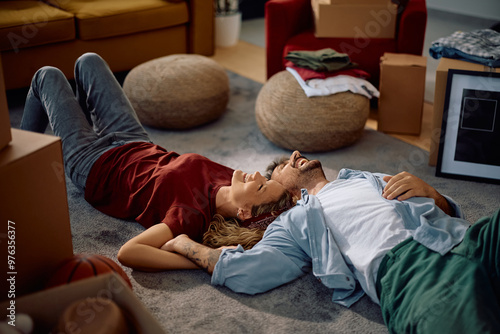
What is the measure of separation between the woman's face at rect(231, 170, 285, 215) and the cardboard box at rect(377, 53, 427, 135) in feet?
4.53

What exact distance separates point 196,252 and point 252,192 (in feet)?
1.01

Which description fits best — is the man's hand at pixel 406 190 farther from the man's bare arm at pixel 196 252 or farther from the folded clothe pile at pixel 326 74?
the folded clothe pile at pixel 326 74

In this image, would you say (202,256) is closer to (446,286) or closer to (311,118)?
(446,286)

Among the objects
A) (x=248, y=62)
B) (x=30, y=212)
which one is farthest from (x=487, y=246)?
(x=248, y=62)

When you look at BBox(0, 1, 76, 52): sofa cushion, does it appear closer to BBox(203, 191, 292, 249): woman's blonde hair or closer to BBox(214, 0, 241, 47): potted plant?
BBox(214, 0, 241, 47): potted plant

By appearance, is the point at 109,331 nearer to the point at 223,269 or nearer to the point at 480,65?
the point at 223,269

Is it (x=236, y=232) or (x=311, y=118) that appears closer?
(x=236, y=232)

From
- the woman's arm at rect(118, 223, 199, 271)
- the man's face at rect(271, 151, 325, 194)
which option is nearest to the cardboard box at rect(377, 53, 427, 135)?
the man's face at rect(271, 151, 325, 194)

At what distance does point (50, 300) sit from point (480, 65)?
221 cm

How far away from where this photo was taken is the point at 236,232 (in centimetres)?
201

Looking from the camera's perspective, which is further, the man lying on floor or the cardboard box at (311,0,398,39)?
the cardboard box at (311,0,398,39)

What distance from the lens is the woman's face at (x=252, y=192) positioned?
2.01m

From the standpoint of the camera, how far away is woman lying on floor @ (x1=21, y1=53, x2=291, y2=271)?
1962 millimetres

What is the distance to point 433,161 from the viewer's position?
2.80 meters
